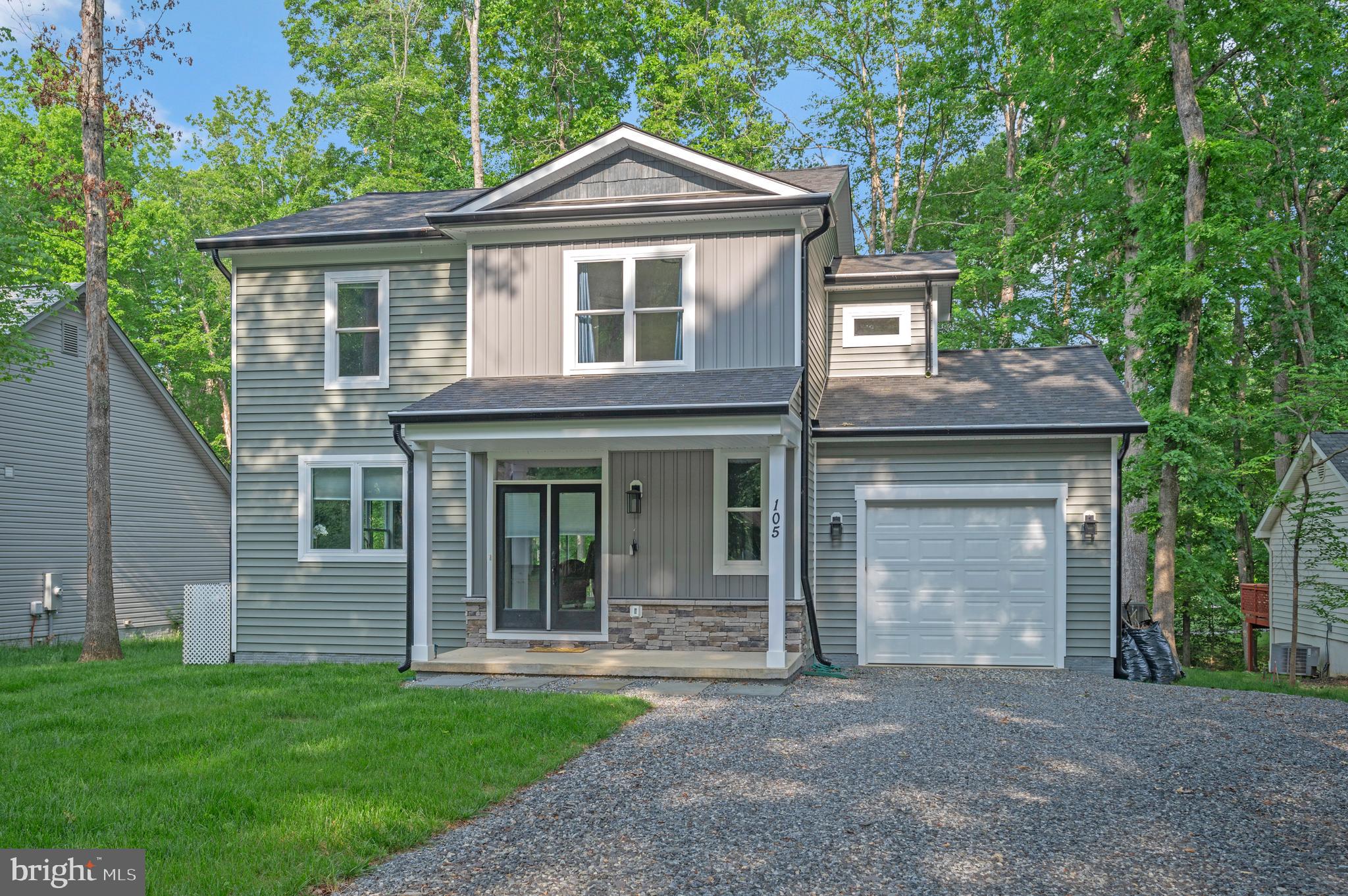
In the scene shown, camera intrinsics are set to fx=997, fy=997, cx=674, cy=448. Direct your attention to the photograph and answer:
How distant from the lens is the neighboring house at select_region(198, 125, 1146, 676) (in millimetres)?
11758

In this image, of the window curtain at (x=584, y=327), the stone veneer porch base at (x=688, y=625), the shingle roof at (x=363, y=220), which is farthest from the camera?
the shingle roof at (x=363, y=220)

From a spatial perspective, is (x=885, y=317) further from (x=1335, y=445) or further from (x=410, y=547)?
(x=1335, y=445)

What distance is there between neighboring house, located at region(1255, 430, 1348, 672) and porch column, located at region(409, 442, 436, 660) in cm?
1396

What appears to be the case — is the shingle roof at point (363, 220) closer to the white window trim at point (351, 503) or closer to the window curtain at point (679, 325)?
the white window trim at point (351, 503)

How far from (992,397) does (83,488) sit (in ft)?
53.9

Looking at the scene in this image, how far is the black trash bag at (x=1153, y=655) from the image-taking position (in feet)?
38.4

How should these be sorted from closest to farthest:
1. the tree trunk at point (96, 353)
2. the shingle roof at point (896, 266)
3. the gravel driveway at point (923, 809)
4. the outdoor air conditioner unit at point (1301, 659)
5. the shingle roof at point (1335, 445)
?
the gravel driveway at point (923, 809)
the tree trunk at point (96, 353)
the shingle roof at point (896, 266)
the shingle roof at point (1335, 445)
the outdoor air conditioner unit at point (1301, 659)

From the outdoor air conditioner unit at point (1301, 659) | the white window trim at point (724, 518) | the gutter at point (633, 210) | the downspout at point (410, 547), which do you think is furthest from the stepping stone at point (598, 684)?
the outdoor air conditioner unit at point (1301, 659)

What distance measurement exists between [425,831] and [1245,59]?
2118 centimetres

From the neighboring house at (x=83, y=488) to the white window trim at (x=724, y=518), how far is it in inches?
461

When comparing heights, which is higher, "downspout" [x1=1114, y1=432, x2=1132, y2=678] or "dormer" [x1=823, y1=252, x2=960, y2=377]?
"dormer" [x1=823, y1=252, x2=960, y2=377]

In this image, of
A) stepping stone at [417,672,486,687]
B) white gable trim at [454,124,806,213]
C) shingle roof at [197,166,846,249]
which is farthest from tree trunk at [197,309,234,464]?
stepping stone at [417,672,486,687]

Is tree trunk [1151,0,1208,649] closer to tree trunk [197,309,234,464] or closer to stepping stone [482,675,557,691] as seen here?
stepping stone [482,675,557,691]

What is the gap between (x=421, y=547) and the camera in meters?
11.5
